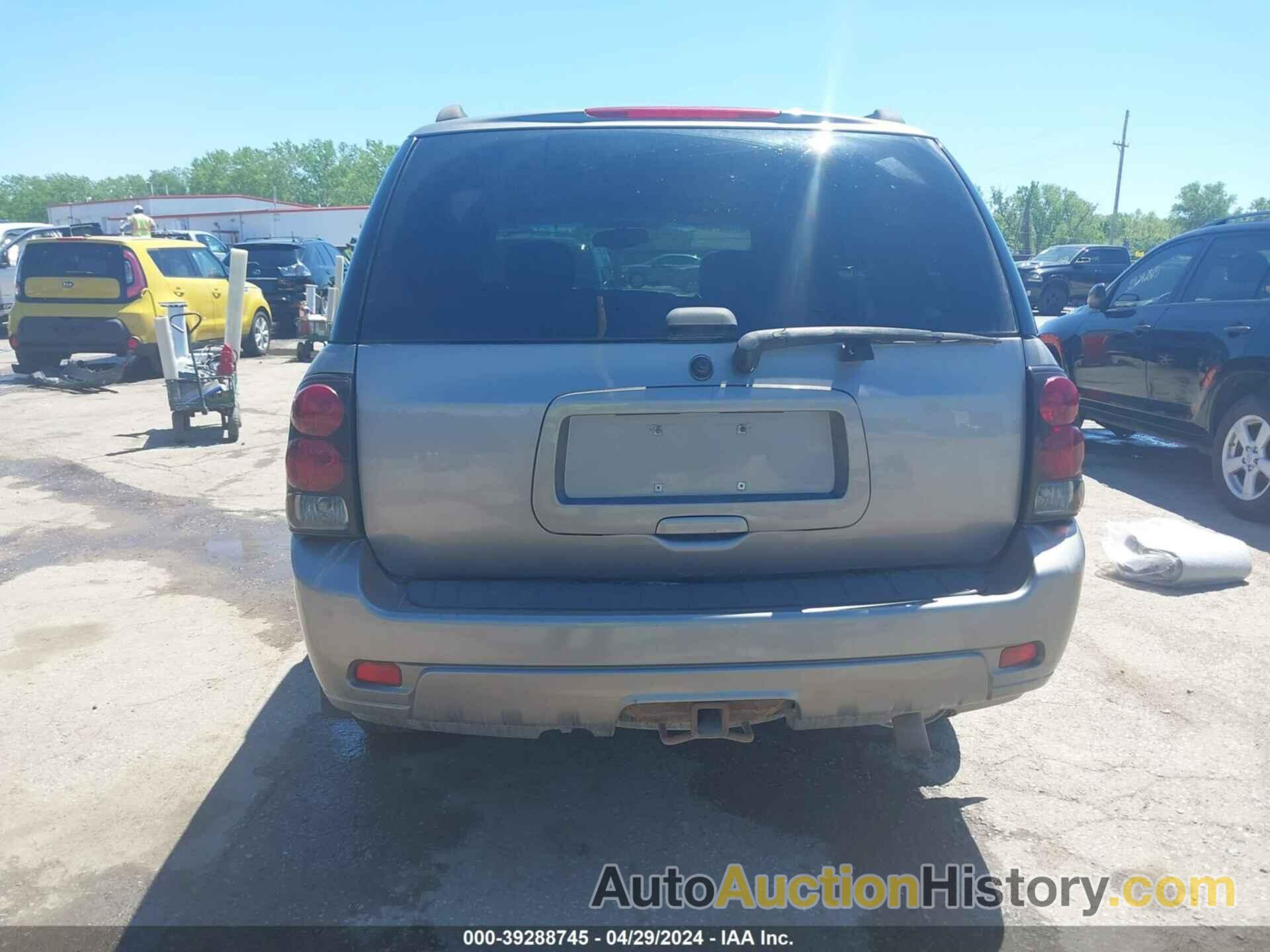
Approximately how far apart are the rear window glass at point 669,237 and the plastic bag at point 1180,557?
3.12 metres

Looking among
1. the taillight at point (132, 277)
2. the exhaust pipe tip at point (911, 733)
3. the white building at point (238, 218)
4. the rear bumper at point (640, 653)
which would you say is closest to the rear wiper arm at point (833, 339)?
the rear bumper at point (640, 653)

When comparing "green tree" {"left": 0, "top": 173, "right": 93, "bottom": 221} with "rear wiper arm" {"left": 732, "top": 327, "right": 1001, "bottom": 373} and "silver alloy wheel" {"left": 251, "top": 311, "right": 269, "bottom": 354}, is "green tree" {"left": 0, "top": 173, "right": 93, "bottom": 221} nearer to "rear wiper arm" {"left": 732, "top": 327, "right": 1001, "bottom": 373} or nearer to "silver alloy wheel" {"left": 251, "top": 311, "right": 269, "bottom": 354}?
"silver alloy wheel" {"left": 251, "top": 311, "right": 269, "bottom": 354}

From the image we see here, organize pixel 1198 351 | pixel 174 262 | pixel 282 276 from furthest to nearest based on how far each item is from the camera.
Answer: pixel 282 276 < pixel 174 262 < pixel 1198 351

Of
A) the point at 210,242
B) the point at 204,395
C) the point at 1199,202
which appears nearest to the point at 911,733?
the point at 204,395

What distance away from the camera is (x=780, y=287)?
2748 millimetres

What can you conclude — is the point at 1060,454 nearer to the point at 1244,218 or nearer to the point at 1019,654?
the point at 1019,654

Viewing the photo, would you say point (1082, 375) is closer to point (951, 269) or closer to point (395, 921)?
point (951, 269)

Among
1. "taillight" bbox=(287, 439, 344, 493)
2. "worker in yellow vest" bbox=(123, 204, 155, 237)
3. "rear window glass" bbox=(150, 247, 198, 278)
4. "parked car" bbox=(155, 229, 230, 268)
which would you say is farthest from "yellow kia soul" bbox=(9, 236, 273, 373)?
"taillight" bbox=(287, 439, 344, 493)

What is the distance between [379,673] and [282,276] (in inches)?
740

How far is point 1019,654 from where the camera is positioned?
263 centimetres

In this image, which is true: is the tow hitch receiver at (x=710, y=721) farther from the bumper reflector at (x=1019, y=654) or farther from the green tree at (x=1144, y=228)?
the green tree at (x=1144, y=228)

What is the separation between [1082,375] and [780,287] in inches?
258

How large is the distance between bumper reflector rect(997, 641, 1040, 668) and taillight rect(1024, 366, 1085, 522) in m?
0.34

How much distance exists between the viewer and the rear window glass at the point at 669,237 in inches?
106
